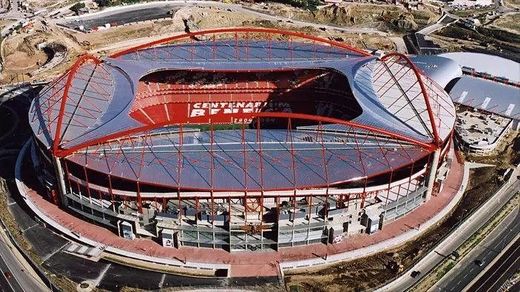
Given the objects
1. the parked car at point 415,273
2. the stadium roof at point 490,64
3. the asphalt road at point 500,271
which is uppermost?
the stadium roof at point 490,64

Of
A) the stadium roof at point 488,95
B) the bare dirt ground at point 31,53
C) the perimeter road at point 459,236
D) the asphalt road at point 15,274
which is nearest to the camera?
the asphalt road at point 15,274

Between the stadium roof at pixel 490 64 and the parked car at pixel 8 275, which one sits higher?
the stadium roof at pixel 490 64

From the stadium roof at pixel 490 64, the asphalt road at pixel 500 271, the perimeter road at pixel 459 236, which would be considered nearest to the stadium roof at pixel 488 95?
the stadium roof at pixel 490 64

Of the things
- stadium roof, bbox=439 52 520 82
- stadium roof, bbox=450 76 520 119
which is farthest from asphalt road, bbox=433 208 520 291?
stadium roof, bbox=439 52 520 82

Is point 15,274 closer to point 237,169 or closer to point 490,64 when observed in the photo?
point 237,169

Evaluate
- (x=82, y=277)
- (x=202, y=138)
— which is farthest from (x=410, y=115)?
(x=82, y=277)

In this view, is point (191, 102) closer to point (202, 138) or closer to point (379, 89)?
point (202, 138)

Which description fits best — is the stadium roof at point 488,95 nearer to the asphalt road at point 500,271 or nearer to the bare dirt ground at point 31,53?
the asphalt road at point 500,271
